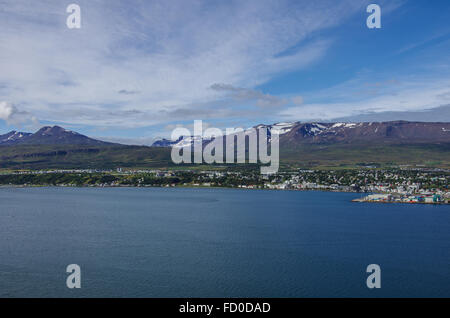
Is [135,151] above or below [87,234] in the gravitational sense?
above

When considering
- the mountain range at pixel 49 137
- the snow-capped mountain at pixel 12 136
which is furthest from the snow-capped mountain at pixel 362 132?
the snow-capped mountain at pixel 12 136

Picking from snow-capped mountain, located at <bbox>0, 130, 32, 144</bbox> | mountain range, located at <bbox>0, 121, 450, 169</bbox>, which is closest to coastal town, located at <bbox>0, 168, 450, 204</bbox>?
mountain range, located at <bbox>0, 121, 450, 169</bbox>

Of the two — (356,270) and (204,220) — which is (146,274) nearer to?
(356,270)

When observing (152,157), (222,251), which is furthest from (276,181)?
(152,157)

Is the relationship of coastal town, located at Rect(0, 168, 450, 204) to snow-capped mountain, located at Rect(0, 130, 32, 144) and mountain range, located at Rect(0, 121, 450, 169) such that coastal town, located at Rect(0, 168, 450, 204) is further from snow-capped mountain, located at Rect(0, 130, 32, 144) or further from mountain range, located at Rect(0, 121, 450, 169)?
snow-capped mountain, located at Rect(0, 130, 32, 144)

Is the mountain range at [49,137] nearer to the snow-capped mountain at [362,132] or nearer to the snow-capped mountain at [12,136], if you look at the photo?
the snow-capped mountain at [12,136]

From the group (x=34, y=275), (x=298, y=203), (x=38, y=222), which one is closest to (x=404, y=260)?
(x=34, y=275)

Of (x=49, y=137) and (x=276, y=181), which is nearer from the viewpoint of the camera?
(x=276, y=181)

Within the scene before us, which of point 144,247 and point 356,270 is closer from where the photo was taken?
point 356,270

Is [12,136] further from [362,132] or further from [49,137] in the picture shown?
[362,132]
